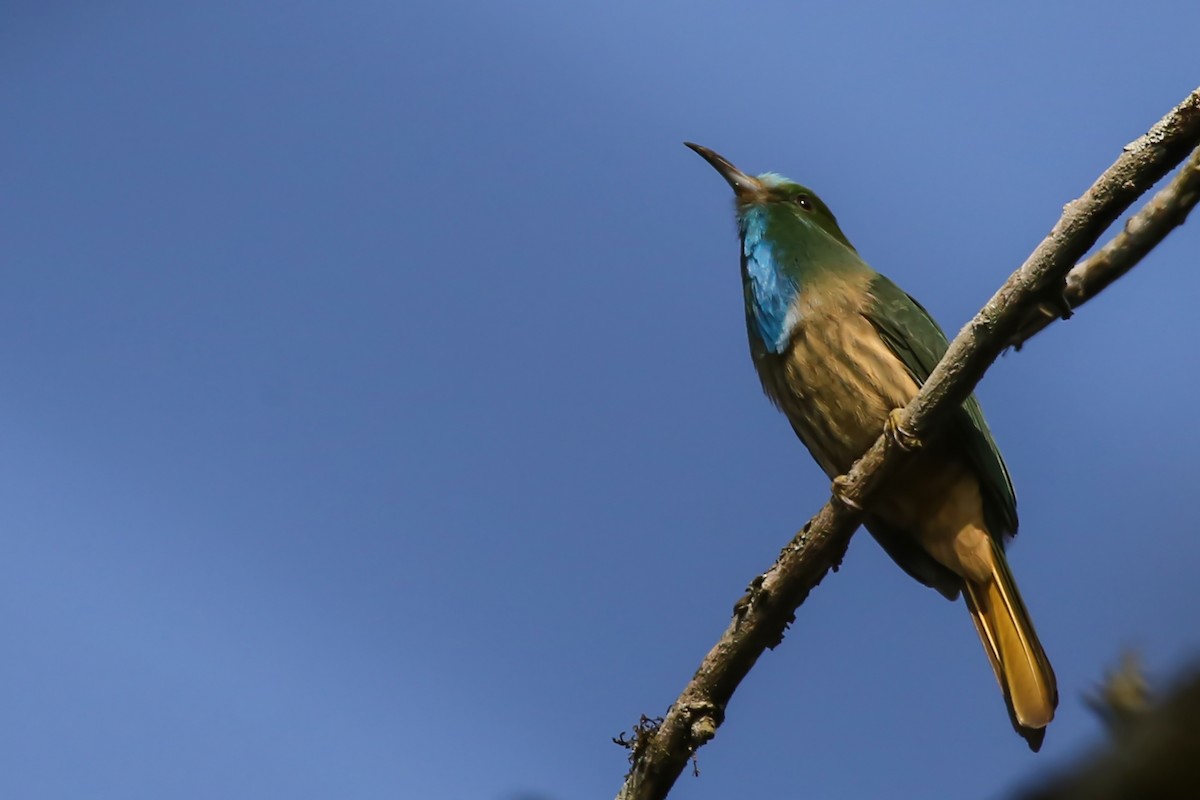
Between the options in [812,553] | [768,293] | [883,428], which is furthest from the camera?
[768,293]

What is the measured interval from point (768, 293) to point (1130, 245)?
1746mm

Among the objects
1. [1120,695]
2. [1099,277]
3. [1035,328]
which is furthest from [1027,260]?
[1120,695]

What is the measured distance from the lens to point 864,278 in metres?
5.40

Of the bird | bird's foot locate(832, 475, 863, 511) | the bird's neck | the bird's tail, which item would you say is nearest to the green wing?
the bird

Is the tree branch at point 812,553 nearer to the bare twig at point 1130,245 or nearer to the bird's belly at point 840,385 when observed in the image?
the bare twig at point 1130,245

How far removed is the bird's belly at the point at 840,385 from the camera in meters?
4.91

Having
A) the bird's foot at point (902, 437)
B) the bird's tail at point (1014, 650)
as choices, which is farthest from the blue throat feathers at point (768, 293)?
the bird's foot at point (902, 437)

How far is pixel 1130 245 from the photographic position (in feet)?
12.7

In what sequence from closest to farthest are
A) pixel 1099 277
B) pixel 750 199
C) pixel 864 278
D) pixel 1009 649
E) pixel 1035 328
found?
1. pixel 1035 328
2. pixel 1099 277
3. pixel 1009 649
4. pixel 864 278
5. pixel 750 199

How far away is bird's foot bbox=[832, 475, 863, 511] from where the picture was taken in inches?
160

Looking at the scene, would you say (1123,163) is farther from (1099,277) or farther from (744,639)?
(744,639)

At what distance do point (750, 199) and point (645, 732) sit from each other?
305cm

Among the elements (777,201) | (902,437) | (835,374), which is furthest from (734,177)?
(902,437)

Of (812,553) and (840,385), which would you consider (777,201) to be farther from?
(812,553)
